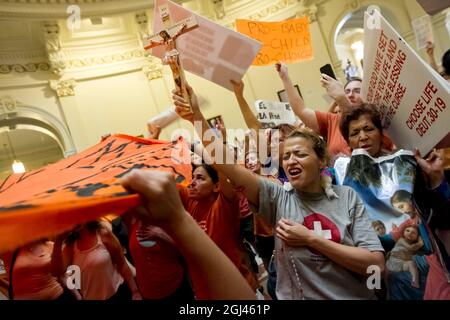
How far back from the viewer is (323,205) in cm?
156

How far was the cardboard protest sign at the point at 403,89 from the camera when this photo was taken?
1.73 m

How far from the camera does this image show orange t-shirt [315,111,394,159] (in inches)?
89.0

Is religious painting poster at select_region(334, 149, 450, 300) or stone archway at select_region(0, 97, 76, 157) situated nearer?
religious painting poster at select_region(334, 149, 450, 300)

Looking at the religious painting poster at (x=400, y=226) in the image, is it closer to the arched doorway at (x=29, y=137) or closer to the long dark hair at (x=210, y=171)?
the long dark hair at (x=210, y=171)

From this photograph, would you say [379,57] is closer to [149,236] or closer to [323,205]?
[323,205]

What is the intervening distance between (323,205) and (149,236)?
1132 mm

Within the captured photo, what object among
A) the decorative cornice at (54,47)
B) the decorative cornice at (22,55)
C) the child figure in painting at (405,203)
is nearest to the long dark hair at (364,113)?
A: the child figure in painting at (405,203)

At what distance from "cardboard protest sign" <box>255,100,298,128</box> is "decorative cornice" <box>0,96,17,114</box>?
7726 millimetres

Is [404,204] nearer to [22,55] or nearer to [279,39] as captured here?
[279,39]

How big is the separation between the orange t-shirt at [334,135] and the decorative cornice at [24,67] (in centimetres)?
859

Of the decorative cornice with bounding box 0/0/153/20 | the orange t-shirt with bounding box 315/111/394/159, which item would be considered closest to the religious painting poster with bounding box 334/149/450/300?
the orange t-shirt with bounding box 315/111/394/159

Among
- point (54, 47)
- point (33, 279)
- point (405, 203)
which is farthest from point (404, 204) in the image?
point (54, 47)

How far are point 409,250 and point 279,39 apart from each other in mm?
3508

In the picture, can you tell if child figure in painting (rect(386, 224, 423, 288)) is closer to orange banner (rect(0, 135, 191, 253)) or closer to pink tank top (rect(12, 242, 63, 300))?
orange banner (rect(0, 135, 191, 253))
